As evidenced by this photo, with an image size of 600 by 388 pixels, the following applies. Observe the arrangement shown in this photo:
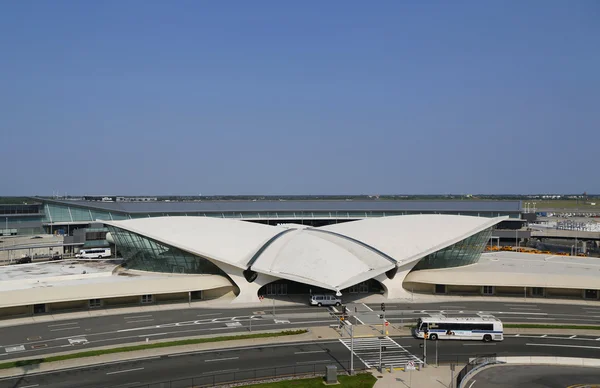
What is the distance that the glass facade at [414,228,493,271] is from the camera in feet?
167

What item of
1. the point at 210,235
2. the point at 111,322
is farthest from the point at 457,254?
the point at 111,322

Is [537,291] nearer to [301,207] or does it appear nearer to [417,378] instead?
[417,378]

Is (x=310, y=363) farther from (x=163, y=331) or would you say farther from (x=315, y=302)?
(x=315, y=302)

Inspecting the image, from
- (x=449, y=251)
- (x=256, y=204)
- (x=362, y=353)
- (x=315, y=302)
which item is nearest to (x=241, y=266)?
(x=315, y=302)

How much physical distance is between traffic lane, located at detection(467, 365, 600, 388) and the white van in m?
17.6

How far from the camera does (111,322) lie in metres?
37.8

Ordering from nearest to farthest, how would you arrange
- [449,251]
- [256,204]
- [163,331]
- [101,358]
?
1. [101,358]
2. [163,331]
3. [449,251]
4. [256,204]

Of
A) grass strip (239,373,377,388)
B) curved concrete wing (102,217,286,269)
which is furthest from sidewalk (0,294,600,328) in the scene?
grass strip (239,373,377,388)

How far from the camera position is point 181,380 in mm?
25719

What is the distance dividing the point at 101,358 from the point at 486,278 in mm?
33906

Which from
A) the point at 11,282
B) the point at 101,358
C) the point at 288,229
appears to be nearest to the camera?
the point at 101,358

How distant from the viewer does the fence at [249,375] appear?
82.7 feet

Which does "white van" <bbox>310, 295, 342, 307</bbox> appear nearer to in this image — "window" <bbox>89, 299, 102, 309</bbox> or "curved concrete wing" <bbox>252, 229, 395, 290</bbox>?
"curved concrete wing" <bbox>252, 229, 395, 290</bbox>

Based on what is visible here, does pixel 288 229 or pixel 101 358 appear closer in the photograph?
pixel 101 358
